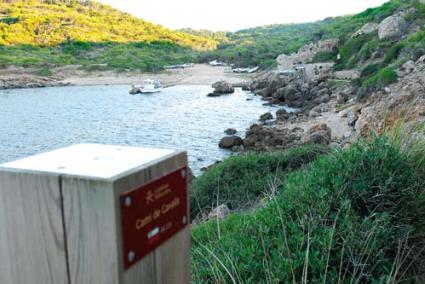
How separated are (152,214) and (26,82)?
60.7m

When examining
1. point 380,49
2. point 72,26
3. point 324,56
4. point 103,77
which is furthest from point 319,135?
point 72,26

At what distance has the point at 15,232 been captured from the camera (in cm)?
111

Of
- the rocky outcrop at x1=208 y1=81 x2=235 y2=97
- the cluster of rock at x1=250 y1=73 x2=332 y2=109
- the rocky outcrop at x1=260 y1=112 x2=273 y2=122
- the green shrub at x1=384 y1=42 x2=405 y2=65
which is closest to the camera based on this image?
the rocky outcrop at x1=260 y1=112 x2=273 y2=122

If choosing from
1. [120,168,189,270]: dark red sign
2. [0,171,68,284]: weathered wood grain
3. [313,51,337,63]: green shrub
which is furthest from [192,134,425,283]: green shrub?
[313,51,337,63]: green shrub

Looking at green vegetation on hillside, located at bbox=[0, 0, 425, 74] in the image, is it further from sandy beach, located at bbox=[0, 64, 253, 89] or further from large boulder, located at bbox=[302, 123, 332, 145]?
large boulder, located at bbox=[302, 123, 332, 145]

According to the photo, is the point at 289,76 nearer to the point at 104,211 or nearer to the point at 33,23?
the point at 104,211

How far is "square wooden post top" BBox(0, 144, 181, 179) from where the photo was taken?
3.48 feet

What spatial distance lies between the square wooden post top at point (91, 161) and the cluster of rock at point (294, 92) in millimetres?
28801

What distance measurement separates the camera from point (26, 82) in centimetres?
5709

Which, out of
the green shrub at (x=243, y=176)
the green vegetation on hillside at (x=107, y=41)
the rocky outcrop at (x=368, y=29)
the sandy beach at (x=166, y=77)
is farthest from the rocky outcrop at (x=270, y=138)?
the sandy beach at (x=166, y=77)

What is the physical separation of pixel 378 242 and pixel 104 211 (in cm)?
225

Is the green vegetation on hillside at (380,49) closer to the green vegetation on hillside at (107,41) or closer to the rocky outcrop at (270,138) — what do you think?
the green vegetation on hillside at (107,41)

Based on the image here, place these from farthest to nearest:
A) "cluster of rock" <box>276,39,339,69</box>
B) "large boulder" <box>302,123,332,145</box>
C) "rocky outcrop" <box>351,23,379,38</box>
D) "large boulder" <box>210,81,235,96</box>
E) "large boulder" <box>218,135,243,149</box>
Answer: "cluster of rock" <box>276,39,339,69</box>
"large boulder" <box>210,81,235,96</box>
"rocky outcrop" <box>351,23,379,38</box>
"large boulder" <box>218,135,243,149</box>
"large boulder" <box>302,123,332,145</box>

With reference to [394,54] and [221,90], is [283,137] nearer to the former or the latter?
[394,54]
